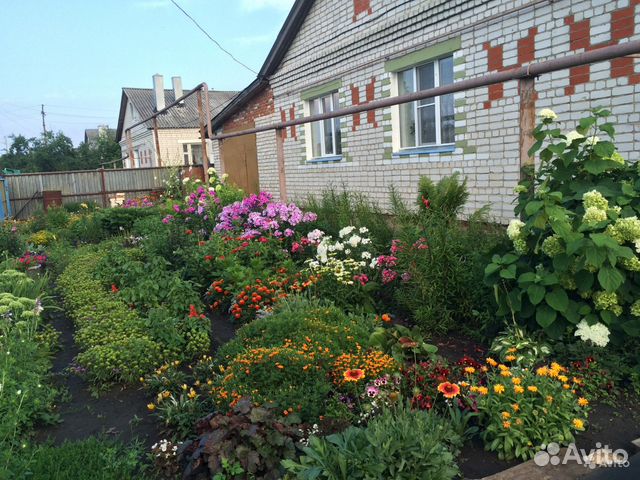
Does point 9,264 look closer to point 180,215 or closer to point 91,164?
point 180,215

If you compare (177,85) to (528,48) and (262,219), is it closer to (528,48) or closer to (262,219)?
(262,219)

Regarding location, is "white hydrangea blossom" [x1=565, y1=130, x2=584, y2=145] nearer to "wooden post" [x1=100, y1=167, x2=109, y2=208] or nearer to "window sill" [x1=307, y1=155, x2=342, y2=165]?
"window sill" [x1=307, y1=155, x2=342, y2=165]

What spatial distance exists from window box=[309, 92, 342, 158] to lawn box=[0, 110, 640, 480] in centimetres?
627

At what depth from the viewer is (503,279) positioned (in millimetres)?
3570

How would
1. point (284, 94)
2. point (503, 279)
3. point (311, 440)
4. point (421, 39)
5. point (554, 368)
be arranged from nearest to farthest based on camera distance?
point (311, 440) → point (554, 368) → point (503, 279) → point (421, 39) → point (284, 94)

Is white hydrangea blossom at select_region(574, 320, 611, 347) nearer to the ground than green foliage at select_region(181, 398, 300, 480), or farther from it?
farther from it

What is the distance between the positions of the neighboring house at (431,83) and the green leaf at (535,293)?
11.1ft

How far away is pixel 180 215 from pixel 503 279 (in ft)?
21.6

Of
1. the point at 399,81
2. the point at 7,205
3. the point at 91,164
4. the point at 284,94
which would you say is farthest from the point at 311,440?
the point at 91,164

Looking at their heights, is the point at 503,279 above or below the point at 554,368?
above

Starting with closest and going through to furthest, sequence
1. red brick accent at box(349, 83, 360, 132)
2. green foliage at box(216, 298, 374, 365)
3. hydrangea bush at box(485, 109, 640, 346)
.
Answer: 1. hydrangea bush at box(485, 109, 640, 346)
2. green foliage at box(216, 298, 374, 365)
3. red brick accent at box(349, 83, 360, 132)

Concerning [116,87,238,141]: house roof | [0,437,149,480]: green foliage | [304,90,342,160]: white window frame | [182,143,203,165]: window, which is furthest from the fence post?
[0,437,149,480]: green foliage

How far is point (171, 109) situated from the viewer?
34875 mm

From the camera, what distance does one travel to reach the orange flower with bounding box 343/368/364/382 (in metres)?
2.91
